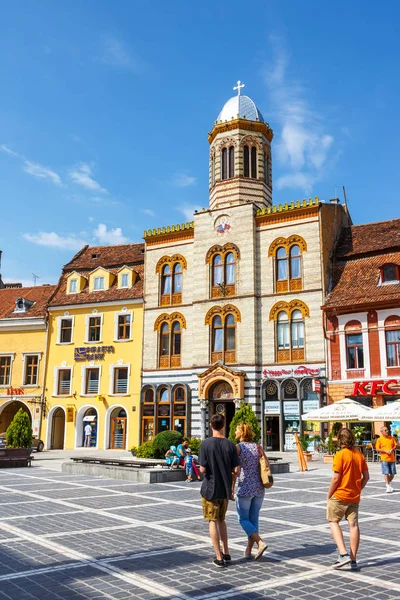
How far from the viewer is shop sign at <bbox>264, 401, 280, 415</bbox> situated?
3191cm

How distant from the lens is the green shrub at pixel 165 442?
21906 mm

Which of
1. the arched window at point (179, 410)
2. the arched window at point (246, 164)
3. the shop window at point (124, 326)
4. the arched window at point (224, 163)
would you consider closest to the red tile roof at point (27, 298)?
the shop window at point (124, 326)

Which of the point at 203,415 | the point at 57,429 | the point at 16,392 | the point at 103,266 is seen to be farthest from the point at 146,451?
the point at 103,266

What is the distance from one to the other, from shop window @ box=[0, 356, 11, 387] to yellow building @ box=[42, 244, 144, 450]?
327 cm

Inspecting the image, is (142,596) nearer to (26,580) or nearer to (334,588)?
(26,580)

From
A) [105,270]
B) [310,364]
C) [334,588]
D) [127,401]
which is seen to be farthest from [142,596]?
[105,270]

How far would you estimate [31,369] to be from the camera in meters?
40.0

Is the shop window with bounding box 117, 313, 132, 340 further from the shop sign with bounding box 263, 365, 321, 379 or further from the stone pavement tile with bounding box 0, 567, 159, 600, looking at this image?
the stone pavement tile with bounding box 0, 567, 159, 600

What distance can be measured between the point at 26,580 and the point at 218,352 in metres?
27.4

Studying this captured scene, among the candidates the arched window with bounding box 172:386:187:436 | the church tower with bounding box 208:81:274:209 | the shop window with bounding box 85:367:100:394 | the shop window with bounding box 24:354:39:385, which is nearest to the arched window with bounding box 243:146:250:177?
the church tower with bounding box 208:81:274:209

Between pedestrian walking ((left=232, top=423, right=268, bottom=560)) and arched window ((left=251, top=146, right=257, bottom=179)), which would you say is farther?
arched window ((left=251, top=146, right=257, bottom=179))

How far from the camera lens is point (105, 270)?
131ft

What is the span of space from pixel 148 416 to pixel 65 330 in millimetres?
9057

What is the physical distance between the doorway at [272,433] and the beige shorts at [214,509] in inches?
994
